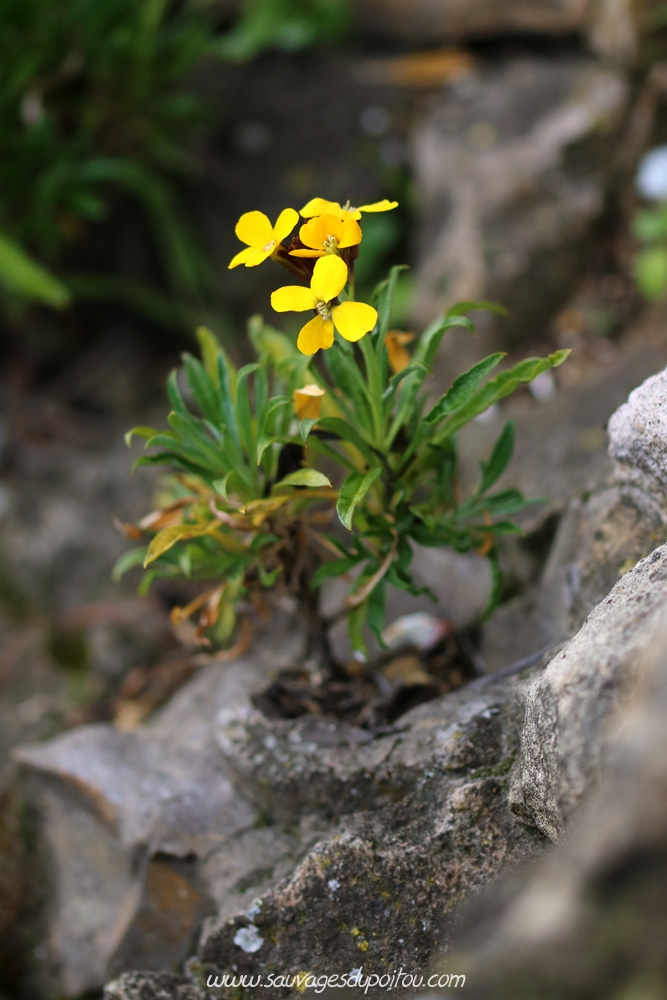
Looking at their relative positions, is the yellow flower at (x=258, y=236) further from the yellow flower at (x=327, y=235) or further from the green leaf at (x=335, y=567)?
the green leaf at (x=335, y=567)

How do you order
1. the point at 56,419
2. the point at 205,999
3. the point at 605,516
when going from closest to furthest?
the point at 205,999 → the point at 605,516 → the point at 56,419

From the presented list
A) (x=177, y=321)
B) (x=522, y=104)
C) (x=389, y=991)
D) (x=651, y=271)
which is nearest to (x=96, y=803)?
(x=389, y=991)

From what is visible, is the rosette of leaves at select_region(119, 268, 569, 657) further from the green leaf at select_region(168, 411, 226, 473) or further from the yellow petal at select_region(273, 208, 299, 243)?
the yellow petal at select_region(273, 208, 299, 243)

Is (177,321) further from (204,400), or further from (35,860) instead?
(35,860)

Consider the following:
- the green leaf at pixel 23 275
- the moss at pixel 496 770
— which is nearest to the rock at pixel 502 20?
the green leaf at pixel 23 275

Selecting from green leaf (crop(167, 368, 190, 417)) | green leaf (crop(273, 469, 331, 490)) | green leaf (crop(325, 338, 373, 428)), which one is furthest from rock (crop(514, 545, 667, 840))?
green leaf (crop(167, 368, 190, 417))

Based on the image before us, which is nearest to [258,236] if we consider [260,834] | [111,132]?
[260,834]
